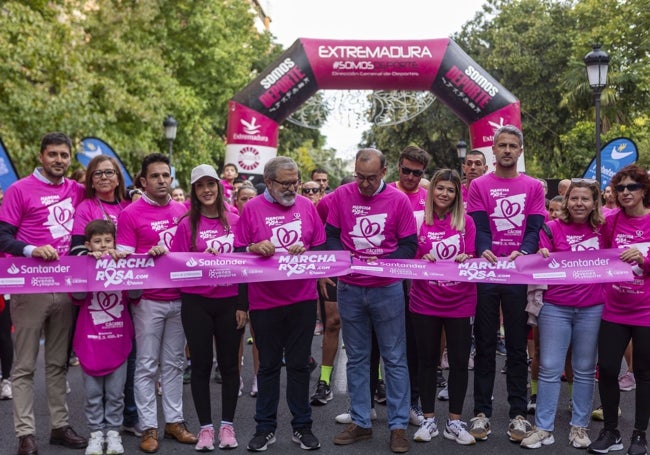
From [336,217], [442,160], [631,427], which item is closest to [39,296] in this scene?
[336,217]

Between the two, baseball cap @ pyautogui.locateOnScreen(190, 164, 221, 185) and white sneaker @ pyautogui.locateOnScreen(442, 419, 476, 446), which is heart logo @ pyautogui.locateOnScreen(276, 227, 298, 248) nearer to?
baseball cap @ pyautogui.locateOnScreen(190, 164, 221, 185)

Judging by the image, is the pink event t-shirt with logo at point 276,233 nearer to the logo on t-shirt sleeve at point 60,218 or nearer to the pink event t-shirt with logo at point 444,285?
the pink event t-shirt with logo at point 444,285

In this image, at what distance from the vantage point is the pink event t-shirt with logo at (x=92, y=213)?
5945mm

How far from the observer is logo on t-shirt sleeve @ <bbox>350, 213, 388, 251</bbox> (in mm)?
5871

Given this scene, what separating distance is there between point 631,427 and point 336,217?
301cm

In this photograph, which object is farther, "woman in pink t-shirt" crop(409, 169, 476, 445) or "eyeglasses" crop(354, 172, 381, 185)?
"woman in pink t-shirt" crop(409, 169, 476, 445)

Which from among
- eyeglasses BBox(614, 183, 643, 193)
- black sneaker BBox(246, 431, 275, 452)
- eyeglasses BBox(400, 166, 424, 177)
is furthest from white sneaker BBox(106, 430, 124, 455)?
eyeglasses BBox(614, 183, 643, 193)

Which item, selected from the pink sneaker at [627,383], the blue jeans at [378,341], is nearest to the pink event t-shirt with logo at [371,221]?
the blue jeans at [378,341]

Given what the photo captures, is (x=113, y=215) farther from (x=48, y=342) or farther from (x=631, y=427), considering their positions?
(x=631, y=427)

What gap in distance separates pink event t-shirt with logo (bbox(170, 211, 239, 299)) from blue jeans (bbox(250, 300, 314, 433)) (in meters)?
0.29

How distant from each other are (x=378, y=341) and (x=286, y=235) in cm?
109

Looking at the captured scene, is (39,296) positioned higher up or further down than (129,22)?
further down

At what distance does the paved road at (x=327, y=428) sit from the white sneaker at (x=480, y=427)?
6 centimetres

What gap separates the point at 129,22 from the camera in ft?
82.2
